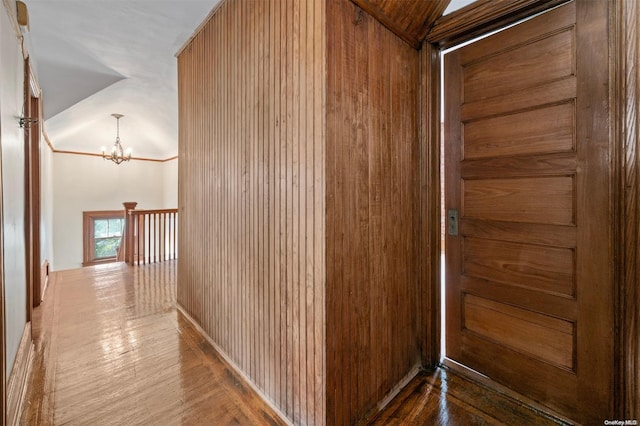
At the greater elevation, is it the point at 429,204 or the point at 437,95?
the point at 437,95

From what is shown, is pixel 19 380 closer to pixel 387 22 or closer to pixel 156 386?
pixel 156 386

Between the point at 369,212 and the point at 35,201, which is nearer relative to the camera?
the point at 369,212

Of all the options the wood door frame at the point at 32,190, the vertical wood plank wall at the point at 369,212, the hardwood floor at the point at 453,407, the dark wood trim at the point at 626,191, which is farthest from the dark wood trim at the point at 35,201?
the dark wood trim at the point at 626,191

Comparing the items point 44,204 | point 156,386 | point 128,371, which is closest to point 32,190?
point 128,371

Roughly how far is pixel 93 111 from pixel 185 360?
197 inches

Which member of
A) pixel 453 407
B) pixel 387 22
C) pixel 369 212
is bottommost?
pixel 453 407

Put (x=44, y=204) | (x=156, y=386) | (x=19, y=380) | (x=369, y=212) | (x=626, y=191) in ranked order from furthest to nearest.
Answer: (x=44, y=204), (x=156, y=386), (x=19, y=380), (x=369, y=212), (x=626, y=191)

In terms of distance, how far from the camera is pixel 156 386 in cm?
175

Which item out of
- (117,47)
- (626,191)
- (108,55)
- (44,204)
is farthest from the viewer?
(44,204)

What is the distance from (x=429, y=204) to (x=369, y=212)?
60cm

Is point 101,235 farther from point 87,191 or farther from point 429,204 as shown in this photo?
point 429,204

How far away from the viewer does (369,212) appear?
1.52 m

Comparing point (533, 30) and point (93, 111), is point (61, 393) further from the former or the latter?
point (93, 111)

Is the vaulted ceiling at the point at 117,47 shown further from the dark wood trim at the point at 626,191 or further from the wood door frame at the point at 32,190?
the dark wood trim at the point at 626,191
